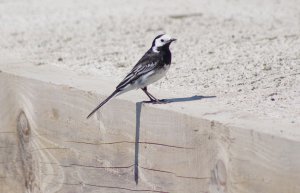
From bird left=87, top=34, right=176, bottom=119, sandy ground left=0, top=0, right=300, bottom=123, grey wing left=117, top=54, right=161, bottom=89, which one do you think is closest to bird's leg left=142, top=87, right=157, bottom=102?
bird left=87, top=34, right=176, bottom=119

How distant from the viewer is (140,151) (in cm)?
575

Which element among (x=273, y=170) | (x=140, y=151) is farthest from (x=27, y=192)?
(x=273, y=170)

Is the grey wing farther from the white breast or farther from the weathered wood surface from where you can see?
the weathered wood surface

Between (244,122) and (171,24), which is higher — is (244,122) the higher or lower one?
the lower one

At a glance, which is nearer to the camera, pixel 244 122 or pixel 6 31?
pixel 244 122

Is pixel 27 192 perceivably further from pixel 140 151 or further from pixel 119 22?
pixel 119 22

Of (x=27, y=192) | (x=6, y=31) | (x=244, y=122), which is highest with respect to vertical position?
(x=6, y=31)

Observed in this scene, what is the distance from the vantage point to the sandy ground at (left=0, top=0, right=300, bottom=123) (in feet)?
21.1

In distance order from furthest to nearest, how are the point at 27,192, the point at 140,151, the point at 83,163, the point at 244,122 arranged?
the point at 27,192, the point at 83,163, the point at 140,151, the point at 244,122

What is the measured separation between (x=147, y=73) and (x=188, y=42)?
8.18 ft

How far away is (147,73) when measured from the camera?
20.0ft

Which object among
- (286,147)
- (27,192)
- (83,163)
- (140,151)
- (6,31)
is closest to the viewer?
(286,147)

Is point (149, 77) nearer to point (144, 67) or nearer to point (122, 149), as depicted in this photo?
point (144, 67)

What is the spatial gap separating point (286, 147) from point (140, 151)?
3.96 feet
